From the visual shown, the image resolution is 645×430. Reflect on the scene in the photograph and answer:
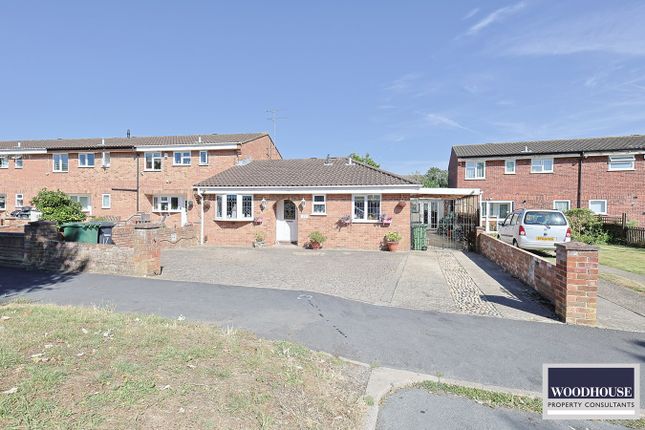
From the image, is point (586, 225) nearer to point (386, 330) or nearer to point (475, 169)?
point (475, 169)

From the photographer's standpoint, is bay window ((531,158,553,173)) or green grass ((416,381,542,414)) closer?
green grass ((416,381,542,414))

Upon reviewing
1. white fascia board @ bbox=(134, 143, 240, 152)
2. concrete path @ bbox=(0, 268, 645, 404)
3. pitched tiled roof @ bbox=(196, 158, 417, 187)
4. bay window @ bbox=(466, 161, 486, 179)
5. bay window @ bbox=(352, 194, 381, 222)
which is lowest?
concrete path @ bbox=(0, 268, 645, 404)

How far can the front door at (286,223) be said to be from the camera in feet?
60.0

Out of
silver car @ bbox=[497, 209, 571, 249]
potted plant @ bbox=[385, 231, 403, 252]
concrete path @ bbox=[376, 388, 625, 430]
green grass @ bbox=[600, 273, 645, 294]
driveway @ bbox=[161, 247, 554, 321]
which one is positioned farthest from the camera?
potted plant @ bbox=[385, 231, 403, 252]

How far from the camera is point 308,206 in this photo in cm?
1708

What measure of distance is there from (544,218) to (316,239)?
31.2 feet

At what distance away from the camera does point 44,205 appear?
60.1 ft

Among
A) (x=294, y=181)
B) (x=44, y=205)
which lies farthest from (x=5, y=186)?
(x=294, y=181)

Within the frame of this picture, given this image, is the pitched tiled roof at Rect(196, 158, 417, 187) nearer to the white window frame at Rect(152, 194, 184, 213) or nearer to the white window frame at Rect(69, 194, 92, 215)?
the white window frame at Rect(152, 194, 184, 213)

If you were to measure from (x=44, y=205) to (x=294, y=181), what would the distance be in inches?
552

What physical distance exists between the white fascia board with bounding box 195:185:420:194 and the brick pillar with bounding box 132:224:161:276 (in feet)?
27.1

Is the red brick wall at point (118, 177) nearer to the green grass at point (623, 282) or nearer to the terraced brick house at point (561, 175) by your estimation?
the terraced brick house at point (561, 175)

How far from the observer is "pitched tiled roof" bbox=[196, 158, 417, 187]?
16.8 meters

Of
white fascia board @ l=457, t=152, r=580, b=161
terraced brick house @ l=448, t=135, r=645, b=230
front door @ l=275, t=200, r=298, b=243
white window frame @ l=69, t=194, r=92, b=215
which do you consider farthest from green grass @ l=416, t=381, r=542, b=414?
white window frame @ l=69, t=194, r=92, b=215
